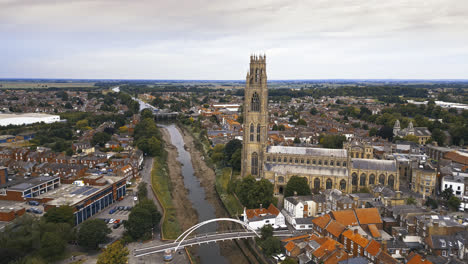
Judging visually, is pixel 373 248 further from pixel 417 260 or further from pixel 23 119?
pixel 23 119

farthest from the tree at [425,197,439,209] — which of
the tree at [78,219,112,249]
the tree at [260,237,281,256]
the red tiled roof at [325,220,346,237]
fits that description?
the tree at [78,219,112,249]

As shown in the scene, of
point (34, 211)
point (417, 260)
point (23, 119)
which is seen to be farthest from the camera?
point (23, 119)

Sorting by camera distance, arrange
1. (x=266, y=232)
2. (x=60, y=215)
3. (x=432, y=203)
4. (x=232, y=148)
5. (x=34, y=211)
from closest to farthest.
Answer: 1. (x=266, y=232)
2. (x=60, y=215)
3. (x=34, y=211)
4. (x=432, y=203)
5. (x=232, y=148)

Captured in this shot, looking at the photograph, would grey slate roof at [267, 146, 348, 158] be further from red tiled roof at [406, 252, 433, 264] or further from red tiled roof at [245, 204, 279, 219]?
red tiled roof at [406, 252, 433, 264]

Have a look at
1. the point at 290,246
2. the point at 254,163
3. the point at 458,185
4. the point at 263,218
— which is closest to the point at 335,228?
the point at 290,246

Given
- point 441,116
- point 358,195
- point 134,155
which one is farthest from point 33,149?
point 441,116

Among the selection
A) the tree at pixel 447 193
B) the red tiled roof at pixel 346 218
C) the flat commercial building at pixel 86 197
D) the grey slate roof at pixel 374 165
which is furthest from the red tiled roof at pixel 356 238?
the flat commercial building at pixel 86 197

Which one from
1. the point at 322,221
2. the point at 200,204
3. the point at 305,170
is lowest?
the point at 200,204
